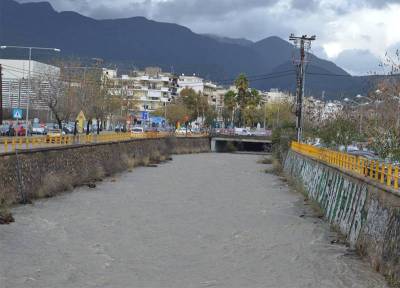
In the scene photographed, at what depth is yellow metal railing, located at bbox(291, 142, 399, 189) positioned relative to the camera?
19.2 m

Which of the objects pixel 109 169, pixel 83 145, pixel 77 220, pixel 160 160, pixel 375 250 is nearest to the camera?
pixel 375 250

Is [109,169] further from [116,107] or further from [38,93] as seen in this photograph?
→ [116,107]

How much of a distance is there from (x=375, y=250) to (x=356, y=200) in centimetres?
463

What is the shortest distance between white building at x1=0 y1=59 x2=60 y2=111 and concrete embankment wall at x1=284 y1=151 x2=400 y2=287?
47567 mm

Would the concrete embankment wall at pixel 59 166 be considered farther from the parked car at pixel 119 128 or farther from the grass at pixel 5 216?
the parked car at pixel 119 128

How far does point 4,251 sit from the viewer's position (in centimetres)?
1905

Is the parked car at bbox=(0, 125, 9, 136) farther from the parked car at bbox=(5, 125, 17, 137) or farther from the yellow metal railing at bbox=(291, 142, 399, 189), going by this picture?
the yellow metal railing at bbox=(291, 142, 399, 189)

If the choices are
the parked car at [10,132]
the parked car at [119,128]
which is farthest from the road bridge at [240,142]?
the parked car at [10,132]

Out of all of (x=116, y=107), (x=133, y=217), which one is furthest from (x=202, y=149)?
→ (x=133, y=217)

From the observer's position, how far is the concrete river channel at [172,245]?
54.9 feet

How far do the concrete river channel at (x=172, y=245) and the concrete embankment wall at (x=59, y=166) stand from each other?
89 cm

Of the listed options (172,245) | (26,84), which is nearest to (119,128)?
(26,84)

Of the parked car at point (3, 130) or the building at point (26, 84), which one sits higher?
the building at point (26, 84)

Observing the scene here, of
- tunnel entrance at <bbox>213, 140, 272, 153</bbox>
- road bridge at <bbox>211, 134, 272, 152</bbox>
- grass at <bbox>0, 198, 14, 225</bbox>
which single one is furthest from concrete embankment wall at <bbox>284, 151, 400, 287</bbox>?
tunnel entrance at <bbox>213, 140, 272, 153</bbox>
